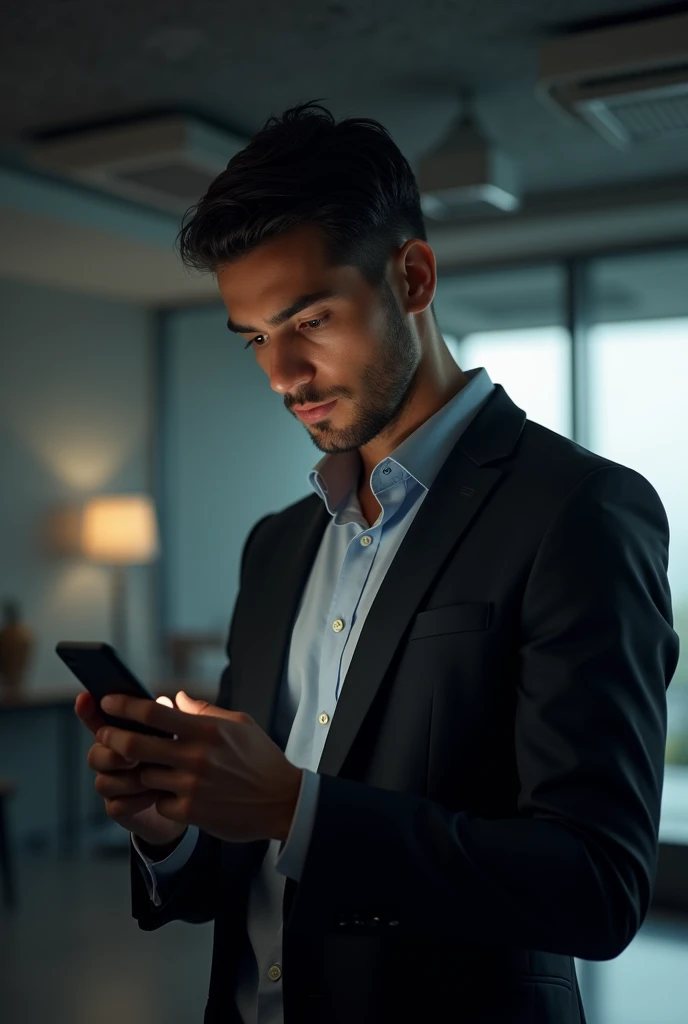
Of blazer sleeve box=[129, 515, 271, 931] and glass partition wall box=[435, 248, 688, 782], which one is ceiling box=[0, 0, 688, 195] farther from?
blazer sleeve box=[129, 515, 271, 931]

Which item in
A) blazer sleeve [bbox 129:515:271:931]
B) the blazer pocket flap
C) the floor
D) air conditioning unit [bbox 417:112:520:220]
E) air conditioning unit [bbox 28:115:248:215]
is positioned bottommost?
the floor

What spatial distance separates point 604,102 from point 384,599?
8.95 feet

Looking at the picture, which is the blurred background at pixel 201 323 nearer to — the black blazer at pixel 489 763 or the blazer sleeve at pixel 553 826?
the black blazer at pixel 489 763

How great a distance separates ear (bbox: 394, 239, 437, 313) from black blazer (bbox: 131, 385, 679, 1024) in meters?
0.16

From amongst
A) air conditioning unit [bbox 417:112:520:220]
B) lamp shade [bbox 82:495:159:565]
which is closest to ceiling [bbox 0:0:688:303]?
air conditioning unit [bbox 417:112:520:220]

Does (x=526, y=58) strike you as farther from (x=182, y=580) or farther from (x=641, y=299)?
(x=182, y=580)

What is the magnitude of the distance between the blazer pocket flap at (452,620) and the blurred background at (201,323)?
2566mm

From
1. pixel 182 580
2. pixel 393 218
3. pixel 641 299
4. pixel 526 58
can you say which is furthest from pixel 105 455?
pixel 393 218

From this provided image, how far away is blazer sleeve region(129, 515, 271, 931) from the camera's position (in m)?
1.30

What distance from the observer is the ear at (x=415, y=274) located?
51.6 inches

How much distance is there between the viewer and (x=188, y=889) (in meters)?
1.32

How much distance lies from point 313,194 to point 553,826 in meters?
0.73

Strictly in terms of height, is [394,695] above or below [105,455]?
below

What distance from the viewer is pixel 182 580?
6758 mm
